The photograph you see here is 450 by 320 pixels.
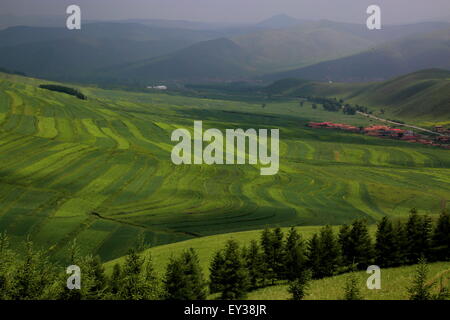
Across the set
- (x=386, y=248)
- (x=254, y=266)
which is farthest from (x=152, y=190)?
(x=386, y=248)

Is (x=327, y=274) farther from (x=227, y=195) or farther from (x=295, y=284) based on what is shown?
(x=227, y=195)

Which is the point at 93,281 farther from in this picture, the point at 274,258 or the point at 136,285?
the point at 274,258

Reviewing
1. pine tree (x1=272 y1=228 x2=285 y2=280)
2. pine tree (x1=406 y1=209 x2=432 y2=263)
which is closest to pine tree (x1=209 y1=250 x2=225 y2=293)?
pine tree (x1=272 y1=228 x2=285 y2=280)

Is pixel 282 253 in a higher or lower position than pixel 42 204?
lower

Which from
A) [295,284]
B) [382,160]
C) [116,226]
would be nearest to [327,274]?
[295,284]

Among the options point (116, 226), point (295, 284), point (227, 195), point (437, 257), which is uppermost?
point (227, 195)

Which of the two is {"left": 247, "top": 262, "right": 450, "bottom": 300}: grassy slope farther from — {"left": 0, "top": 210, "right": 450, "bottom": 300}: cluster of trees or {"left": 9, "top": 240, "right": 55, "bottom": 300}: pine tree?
{"left": 9, "top": 240, "right": 55, "bottom": 300}: pine tree
